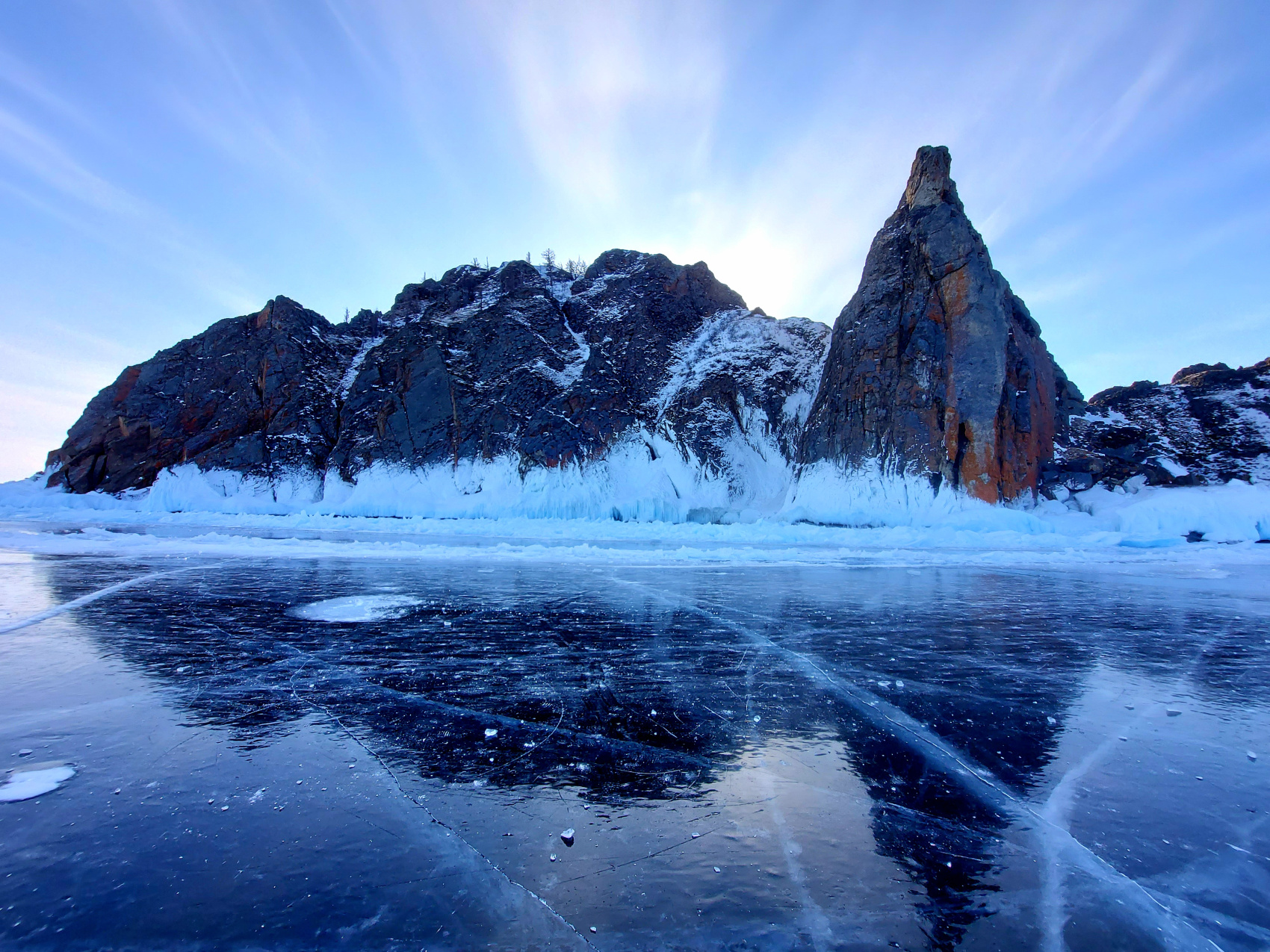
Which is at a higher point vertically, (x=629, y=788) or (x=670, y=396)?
(x=670, y=396)

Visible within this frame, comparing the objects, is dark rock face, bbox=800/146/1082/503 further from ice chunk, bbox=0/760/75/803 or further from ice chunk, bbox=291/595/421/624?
ice chunk, bbox=0/760/75/803

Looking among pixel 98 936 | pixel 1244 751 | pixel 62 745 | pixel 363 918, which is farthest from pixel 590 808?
pixel 1244 751

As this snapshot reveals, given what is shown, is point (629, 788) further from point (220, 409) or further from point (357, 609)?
point (220, 409)

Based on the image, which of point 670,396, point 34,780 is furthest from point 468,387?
point 34,780

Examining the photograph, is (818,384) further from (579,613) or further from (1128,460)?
(579,613)

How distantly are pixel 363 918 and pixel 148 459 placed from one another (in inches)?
1897

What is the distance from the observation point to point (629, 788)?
2.96 meters

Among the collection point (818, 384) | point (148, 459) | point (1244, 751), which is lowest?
point (1244, 751)

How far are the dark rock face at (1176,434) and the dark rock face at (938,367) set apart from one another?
2036mm

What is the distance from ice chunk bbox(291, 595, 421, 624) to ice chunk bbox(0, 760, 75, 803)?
3.78m

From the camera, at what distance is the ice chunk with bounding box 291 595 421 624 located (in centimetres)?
702

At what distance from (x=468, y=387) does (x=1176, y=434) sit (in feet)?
142

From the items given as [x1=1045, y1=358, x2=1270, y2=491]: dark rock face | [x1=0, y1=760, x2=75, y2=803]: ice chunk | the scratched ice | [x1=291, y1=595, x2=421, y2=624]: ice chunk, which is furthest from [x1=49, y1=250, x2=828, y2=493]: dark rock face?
[x1=0, y1=760, x2=75, y2=803]: ice chunk

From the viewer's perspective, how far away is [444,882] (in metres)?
2.15
